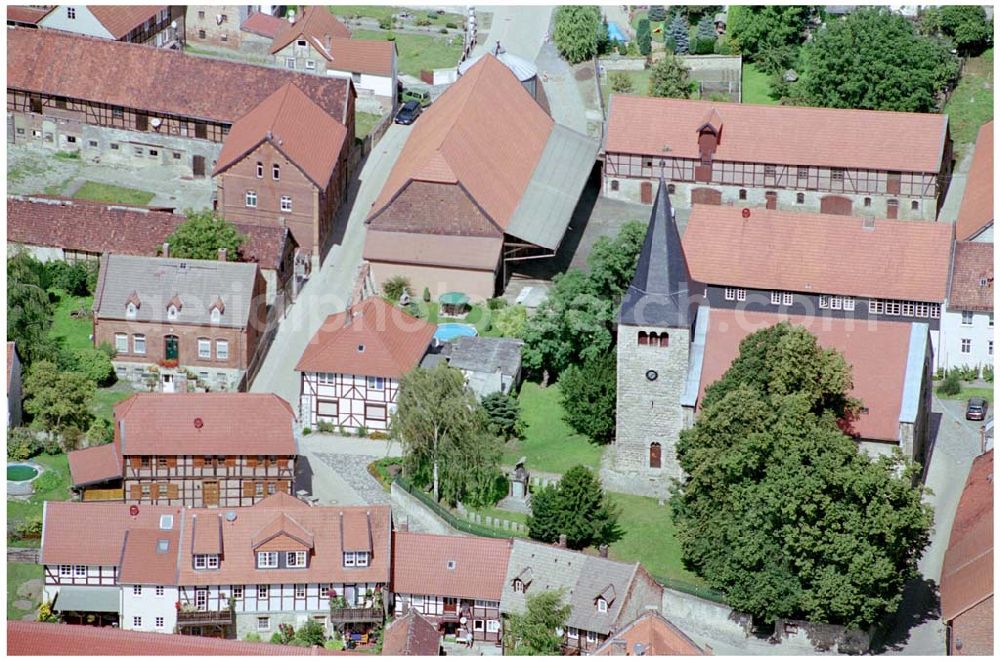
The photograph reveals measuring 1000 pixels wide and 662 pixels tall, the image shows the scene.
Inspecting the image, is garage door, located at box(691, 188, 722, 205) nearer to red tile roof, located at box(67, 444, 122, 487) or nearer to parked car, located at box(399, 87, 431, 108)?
parked car, located at box(399, 87, 431, 108)

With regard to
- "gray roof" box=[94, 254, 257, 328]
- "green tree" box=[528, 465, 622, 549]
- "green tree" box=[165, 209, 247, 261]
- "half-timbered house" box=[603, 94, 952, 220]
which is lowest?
"green tree" box=[528, 465, 622, 549]

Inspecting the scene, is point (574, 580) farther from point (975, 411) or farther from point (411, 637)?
point (975, 411)

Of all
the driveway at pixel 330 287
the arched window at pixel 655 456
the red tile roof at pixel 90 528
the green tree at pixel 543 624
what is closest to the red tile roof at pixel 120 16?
the driveway at pixel 330 287

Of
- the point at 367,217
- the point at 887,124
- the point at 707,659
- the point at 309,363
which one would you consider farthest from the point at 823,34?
the point at 707,659

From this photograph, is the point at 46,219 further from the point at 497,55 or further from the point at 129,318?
the point at 497,55

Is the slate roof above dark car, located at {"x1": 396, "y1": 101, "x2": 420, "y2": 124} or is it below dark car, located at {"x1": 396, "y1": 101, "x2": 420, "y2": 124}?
below

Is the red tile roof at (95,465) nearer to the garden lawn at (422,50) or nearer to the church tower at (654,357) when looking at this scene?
the church tower at (654,357)

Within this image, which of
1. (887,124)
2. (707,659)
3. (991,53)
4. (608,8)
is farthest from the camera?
(608,8)

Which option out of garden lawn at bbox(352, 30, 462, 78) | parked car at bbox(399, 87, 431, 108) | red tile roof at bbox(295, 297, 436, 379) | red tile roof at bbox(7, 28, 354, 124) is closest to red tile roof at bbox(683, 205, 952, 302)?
red tile roof at bbox(295, 297, 436, 379)
